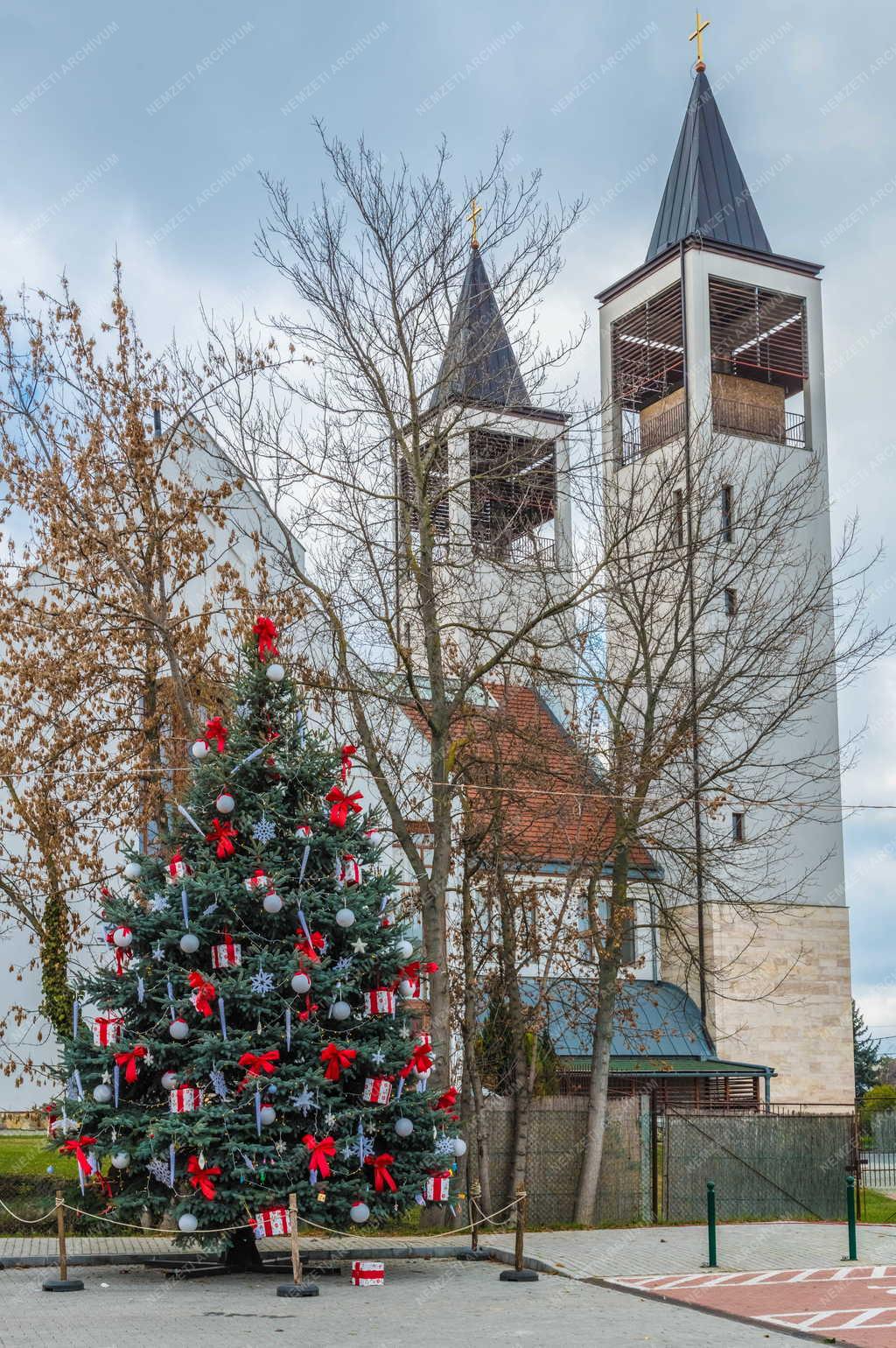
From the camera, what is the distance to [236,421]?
65.0 feet

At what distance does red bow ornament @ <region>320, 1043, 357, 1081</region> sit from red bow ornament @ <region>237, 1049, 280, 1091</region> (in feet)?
1.61

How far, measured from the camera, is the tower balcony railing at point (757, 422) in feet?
129

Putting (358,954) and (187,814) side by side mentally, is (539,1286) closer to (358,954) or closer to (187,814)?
(358,954)

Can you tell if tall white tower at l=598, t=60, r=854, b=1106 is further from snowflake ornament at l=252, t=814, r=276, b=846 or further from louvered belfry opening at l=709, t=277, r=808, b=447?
snowflake ornament at l=252, t=814, r=276, b=846

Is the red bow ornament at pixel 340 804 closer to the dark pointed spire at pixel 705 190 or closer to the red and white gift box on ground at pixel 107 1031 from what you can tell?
the red and white gift box on ground at pixel 107 1031

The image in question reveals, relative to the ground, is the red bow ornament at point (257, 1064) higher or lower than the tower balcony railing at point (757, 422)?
lower

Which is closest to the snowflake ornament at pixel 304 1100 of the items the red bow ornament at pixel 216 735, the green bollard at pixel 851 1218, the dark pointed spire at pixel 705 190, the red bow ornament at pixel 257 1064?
the red bow ornament at pixel 257 1064

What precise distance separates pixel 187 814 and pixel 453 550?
705 centimetres

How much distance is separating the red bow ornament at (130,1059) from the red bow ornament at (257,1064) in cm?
105

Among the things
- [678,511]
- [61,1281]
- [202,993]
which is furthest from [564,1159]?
[678,511]

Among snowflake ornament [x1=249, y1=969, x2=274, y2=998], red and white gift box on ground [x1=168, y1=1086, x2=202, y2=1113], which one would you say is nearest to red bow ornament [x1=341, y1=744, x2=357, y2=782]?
snowflake ornament [x1=249, y1=969, x2=274, y2=998]

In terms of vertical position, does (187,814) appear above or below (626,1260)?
above

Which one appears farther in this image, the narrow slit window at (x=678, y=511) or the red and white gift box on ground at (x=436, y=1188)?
the narrow slit window at (x=678, y=511)

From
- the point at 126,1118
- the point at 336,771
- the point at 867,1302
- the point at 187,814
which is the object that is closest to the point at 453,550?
the point at 336,771
